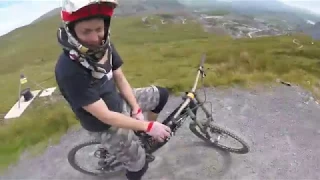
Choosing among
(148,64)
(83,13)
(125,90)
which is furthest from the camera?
(148,64)

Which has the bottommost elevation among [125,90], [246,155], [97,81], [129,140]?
[246,155]

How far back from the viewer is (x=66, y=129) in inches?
372

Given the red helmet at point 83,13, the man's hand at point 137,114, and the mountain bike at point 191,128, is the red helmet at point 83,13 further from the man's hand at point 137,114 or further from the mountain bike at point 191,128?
the mountain bike at point 191,128

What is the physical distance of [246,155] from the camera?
754 centimetres

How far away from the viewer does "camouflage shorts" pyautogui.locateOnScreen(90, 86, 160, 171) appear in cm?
550

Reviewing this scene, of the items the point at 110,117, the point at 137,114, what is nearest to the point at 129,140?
the point at 137,114

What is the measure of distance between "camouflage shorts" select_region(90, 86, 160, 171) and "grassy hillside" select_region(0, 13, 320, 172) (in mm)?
4059

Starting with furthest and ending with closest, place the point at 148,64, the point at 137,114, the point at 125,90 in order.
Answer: the point at 148,64, the point at 125,90, the point at 137,114

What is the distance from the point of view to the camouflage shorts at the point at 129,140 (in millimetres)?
5500

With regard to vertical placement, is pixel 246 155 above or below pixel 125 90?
below

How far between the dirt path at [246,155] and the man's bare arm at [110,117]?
251 cm

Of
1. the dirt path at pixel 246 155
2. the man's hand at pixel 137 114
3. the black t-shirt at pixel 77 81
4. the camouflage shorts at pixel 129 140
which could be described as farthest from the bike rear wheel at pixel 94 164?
the black t-shirt at pixel 77 81

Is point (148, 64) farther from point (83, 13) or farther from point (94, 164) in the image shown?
point (83, 13)

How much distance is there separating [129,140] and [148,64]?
3331 cm
